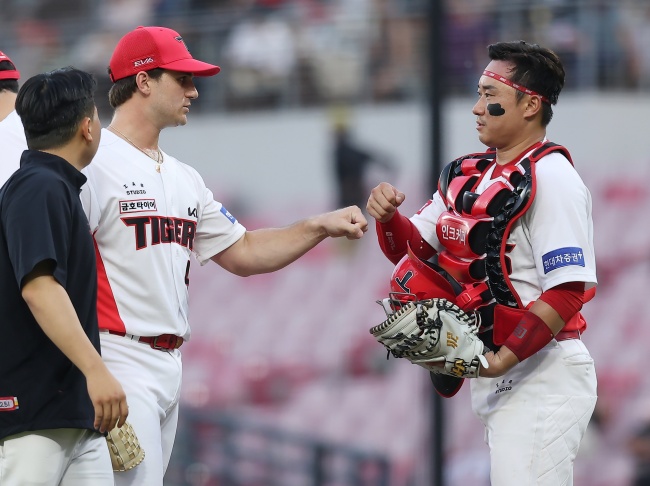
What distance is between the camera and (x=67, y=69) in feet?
12.1

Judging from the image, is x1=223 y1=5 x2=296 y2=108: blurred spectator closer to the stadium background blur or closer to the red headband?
the stadium background blur

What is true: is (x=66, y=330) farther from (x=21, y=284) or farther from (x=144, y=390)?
(x=144, y=390)

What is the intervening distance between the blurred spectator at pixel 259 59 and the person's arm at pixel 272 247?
15.3 ft

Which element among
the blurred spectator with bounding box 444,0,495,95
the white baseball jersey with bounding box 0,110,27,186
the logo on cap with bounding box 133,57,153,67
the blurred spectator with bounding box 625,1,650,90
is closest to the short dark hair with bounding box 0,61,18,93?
the white baseball jersey with bounding box 0,110,27,186

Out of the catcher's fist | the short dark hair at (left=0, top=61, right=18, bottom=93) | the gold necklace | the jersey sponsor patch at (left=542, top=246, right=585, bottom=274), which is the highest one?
Result: the short dark hair at (left=0, top=61, right=18, bottom=93)

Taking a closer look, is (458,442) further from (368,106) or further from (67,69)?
(67,69)

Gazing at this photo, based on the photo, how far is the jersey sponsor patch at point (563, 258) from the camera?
379 cm

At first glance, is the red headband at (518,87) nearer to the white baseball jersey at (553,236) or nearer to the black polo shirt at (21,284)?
the white baseball jersey at (553,236)

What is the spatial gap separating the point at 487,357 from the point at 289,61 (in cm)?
551

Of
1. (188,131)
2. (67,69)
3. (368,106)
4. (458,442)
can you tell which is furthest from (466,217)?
(188,131)

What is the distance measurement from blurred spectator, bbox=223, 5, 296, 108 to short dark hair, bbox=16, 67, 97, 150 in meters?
5.54

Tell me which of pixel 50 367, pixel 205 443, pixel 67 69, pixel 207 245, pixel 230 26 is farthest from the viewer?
pixel 230 26

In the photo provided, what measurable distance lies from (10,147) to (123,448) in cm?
114

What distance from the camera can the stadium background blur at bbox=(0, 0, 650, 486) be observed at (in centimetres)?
807
